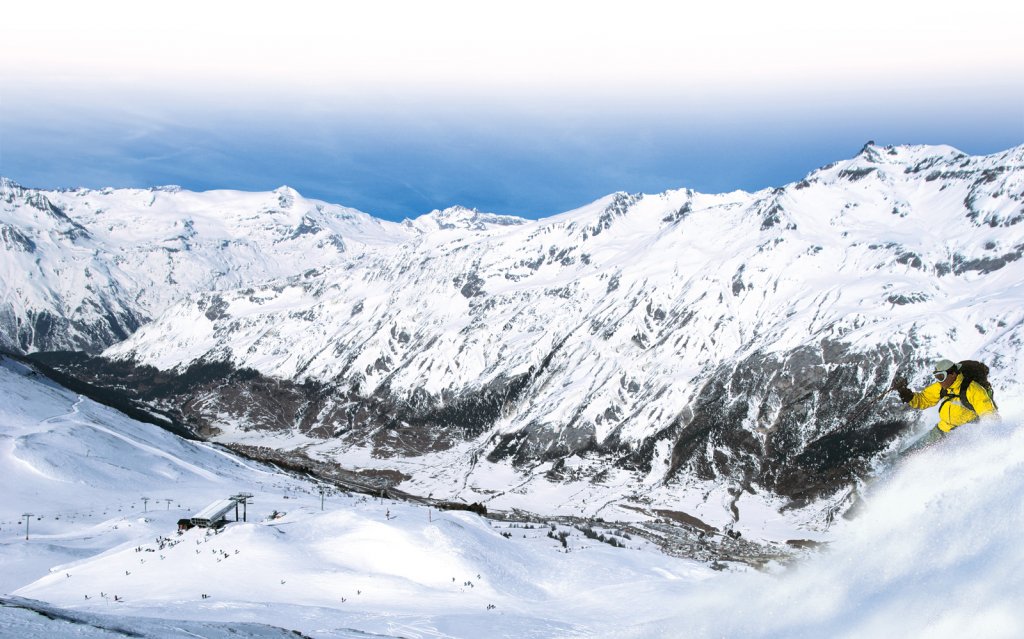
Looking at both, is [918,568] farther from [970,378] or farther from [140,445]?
[140,445]

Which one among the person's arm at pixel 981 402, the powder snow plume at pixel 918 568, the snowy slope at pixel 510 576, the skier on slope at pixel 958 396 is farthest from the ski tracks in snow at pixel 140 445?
the person's arm at pixel 981 402

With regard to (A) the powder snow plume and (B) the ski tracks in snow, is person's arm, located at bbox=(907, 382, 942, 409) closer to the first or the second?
(A) the powder snow plume

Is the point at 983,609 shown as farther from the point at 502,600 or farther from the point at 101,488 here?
the point at 101,488

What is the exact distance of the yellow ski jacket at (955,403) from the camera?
1486 centimetres

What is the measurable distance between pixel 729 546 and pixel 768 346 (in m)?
86.3

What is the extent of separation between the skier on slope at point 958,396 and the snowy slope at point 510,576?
0.39m

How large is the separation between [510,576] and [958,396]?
16.3m

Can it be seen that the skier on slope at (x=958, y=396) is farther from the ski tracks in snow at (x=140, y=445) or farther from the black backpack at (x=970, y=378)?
the ski tracks in snow at (x=140, y=445)

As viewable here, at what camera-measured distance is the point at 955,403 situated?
1515 cm

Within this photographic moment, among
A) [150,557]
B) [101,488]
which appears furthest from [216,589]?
[101,488]

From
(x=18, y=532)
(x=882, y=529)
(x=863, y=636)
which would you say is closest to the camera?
(x=863, y=636)

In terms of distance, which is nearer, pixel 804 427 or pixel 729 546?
→ pixel 729 546

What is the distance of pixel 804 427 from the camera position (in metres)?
167

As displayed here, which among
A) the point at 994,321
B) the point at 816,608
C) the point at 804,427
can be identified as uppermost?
the point at 994,321
